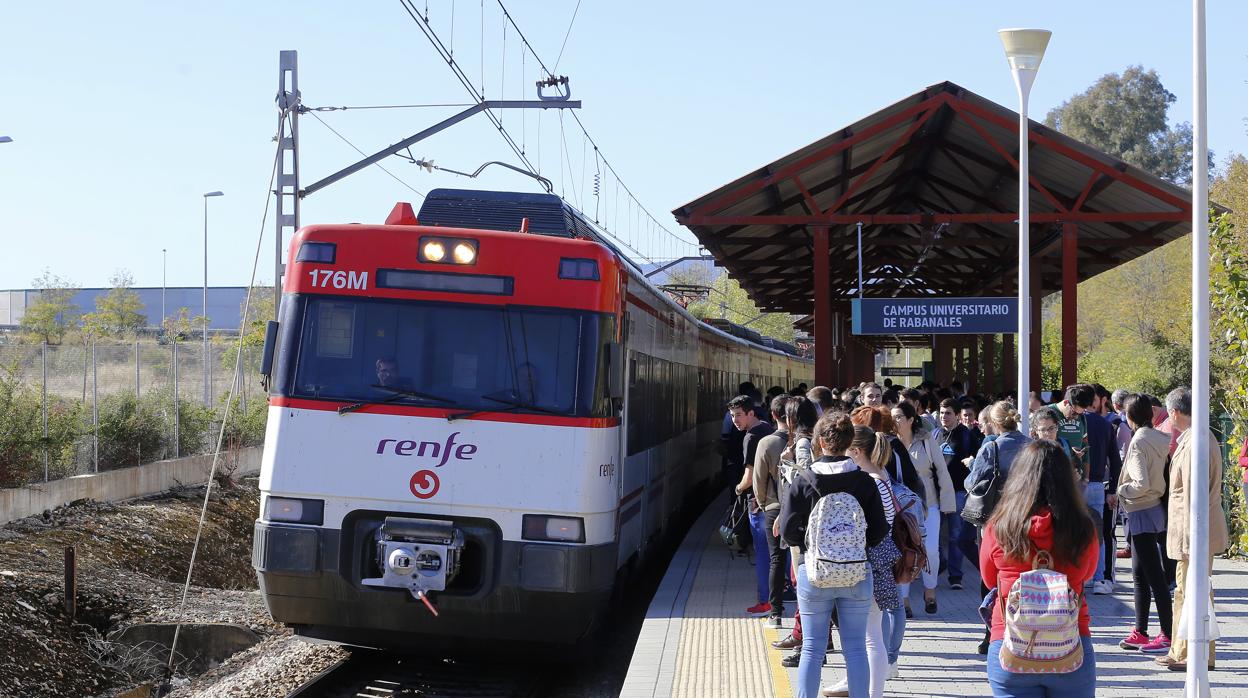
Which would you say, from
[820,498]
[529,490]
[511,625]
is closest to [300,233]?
[529,490]

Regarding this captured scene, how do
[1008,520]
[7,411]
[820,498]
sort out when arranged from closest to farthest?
[1008,520] < [820,498] < [7,411]

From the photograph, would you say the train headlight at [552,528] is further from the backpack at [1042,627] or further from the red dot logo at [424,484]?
the backpack at [1042,627]

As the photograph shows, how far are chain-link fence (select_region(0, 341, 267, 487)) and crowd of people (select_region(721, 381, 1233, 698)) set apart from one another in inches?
376

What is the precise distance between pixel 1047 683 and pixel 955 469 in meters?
6.83

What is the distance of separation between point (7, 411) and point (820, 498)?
1223 cm

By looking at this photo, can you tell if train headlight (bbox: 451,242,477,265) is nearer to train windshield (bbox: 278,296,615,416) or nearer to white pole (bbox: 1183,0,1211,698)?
train windshield (bbox: 278,296,615,416)

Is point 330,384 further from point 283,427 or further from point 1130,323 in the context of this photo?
point 1130,323

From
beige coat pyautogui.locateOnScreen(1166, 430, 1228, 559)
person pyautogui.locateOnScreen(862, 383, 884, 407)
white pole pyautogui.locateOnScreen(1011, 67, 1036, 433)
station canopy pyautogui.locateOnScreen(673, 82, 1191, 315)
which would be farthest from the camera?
station canopy pyautogui.locateOnScreen(673, 82, 1191, 315)

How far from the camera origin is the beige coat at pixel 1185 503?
7633mm

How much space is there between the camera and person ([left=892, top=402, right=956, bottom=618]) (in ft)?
31.2

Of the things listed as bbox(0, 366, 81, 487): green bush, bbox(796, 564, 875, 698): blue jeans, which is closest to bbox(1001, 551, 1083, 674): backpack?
bbox(796, 564, 875, 698): blue jeans

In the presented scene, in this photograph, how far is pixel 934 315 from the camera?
16688 millimetres

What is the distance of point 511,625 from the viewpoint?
28.9 feet

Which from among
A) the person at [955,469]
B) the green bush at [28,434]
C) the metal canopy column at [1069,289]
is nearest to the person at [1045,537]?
the person at [955,469]
